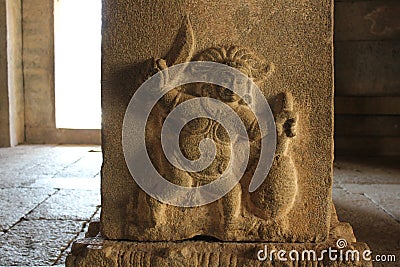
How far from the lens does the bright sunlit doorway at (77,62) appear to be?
23.6 feet

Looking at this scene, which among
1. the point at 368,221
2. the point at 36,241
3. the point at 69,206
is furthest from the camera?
the point at 69,206

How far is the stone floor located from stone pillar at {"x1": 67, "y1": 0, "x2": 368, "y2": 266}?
2.63ft

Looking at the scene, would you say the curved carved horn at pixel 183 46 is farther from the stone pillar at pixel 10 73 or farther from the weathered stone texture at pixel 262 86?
the stone pillar at pixel 10 73

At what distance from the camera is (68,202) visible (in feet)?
11.6

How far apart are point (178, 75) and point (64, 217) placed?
1.80m

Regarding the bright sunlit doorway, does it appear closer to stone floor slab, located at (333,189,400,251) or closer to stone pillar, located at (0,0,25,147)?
stone pillar, located at (0,0,25,147)

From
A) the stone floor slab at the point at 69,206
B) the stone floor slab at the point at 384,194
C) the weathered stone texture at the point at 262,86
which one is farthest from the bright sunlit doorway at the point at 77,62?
the weathered stone texture at the point at 262,86
